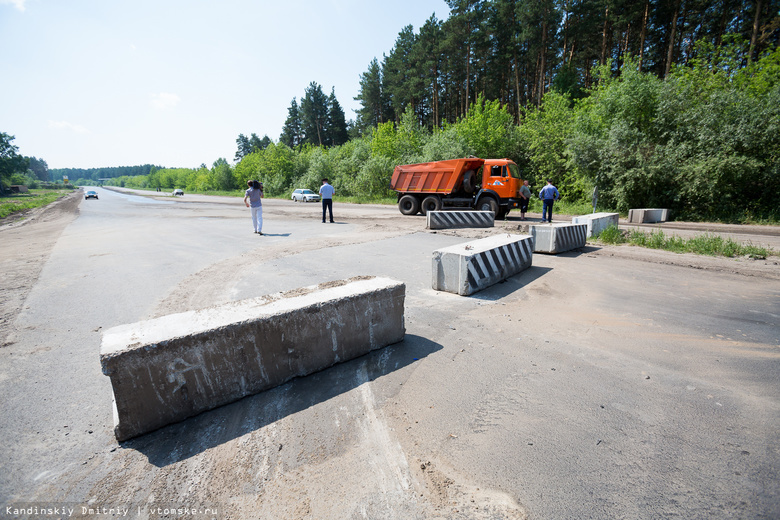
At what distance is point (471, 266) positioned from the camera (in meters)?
5.94

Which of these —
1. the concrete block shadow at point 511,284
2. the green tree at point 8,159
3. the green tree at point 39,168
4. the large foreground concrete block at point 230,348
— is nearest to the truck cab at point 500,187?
the concrete block shadow at point 511,284

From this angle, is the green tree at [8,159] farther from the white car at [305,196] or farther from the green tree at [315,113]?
the white car at [305,196]

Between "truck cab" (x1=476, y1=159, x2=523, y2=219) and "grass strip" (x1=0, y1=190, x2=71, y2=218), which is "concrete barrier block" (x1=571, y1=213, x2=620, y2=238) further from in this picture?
"grass strip" (x1=0, y1=190, x2=71, y2=218)

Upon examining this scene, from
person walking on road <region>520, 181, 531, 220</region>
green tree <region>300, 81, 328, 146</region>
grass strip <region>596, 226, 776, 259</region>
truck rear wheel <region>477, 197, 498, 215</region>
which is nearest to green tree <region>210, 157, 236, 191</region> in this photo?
green tree <region>300, 81, 328, 146</region>

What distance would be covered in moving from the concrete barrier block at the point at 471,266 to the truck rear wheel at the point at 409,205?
537 inches

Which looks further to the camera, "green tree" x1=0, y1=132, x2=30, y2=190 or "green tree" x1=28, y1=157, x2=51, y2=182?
"green tree" x1=28, y1=157, x2=51, y2=182

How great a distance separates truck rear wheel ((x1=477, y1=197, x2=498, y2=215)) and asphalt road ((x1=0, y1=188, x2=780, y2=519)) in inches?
469

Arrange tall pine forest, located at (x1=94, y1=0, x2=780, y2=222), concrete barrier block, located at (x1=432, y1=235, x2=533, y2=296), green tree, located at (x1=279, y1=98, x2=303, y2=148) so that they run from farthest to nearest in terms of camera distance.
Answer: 1. green tree, located at (x1=279, y1=98, x2=303, y2=148)
2. tall pine forest, located at (x1=94, y1=0, x2=780, y2=222)
3. concrete barrier block, located at (x1=432, y1=235, x2=533, y2=296)

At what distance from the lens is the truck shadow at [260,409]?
8.49ft

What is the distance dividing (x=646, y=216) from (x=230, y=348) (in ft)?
62.0

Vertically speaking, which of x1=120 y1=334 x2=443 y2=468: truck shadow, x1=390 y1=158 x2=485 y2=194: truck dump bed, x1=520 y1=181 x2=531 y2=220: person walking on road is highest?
x1=390 y1=158 x2=485 y2=194: truck dump bed

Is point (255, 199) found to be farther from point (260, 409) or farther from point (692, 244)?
point (692, 244)

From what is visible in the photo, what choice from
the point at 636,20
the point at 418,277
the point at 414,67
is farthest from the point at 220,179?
the point at 418,277

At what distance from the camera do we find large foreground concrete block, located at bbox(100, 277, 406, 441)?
2602 millimetres
